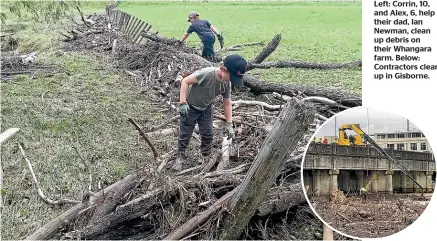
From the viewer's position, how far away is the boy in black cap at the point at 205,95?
195 inches

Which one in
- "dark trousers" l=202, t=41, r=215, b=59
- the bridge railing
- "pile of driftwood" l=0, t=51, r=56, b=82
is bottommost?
the bridge railing

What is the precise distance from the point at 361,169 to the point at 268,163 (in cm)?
66

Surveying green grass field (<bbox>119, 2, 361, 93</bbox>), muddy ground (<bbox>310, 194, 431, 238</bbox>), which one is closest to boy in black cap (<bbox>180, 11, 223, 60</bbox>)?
green grass field (<bbox>119, 2, 361, 93</bbox>)

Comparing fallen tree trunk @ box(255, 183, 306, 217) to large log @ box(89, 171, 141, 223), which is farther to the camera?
large log @ box(89, 171, 141, 223)

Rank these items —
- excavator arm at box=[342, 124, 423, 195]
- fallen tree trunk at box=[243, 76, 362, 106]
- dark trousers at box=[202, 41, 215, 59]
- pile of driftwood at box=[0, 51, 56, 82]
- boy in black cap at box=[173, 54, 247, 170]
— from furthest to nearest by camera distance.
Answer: dark trousers at box=[202, 41, 215, 59]
pile of driftwood at box=[0, 51, 56, 82]
fallen tree trunk at box=[243, 76, 362, 106]
boy in black cap at box=[173, 54, 247, 170]
excavator arm at box=[342, 124, 423, 195]

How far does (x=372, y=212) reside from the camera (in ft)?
13.7

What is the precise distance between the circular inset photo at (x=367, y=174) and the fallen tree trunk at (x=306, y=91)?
12.1 feet

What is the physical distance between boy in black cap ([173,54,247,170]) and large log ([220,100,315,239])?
1.05 m

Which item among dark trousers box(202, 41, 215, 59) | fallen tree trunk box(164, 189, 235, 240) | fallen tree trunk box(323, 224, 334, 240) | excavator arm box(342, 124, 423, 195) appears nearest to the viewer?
excavator arm box(342, 124, 423, 195)

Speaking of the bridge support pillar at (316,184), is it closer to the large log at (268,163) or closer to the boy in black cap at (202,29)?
the large log at (268,163)

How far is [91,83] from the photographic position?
10.6 m

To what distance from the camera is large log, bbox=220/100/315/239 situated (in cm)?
390

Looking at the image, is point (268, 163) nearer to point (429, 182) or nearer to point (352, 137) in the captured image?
point (352, 137)

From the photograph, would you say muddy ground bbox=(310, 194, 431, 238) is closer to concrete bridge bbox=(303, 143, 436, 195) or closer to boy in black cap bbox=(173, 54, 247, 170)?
concrete bridge bbox=(303, 143, 436, 195)
